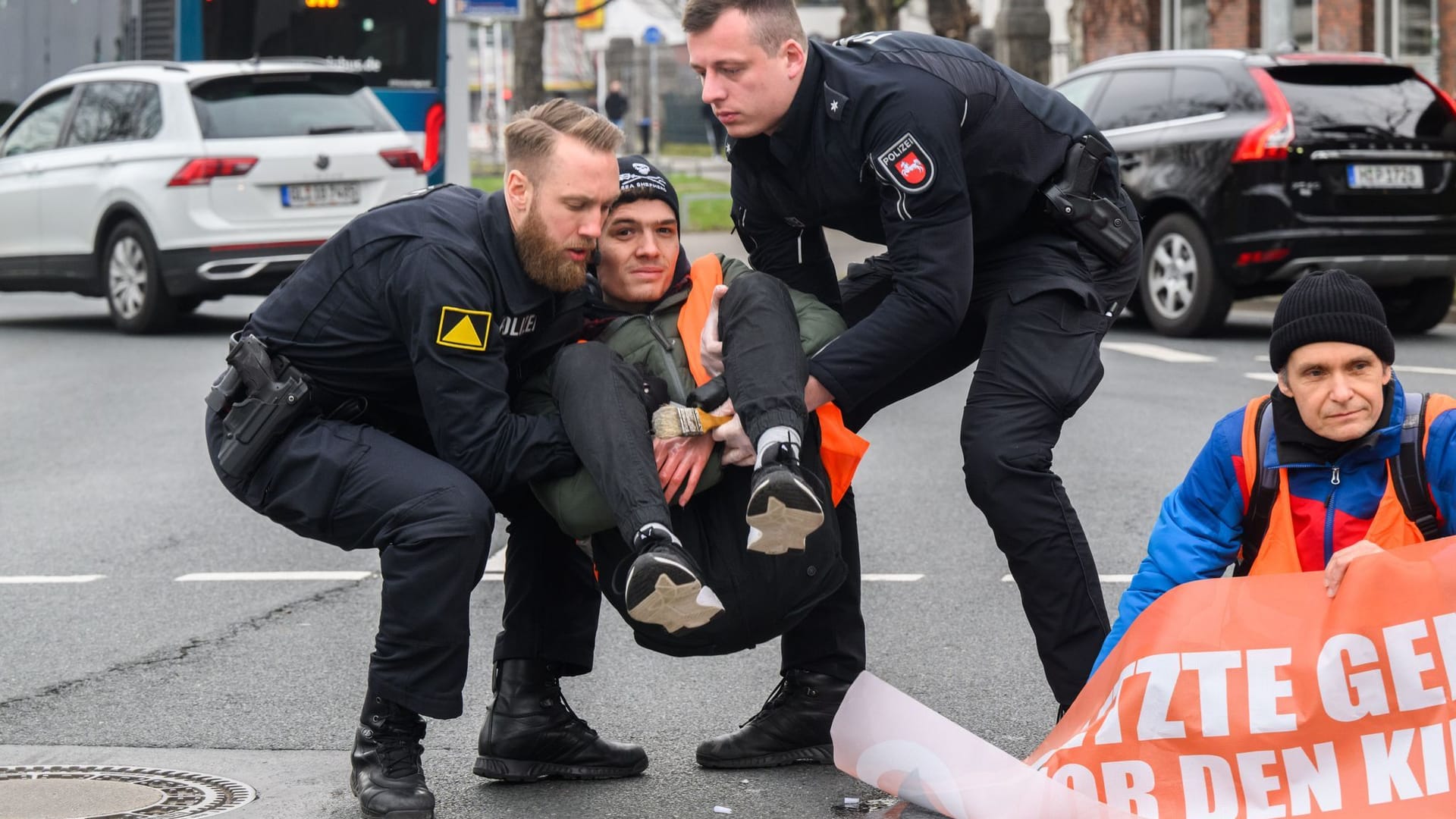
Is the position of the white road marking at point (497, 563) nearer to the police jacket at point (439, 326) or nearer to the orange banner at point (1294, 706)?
the police jacket at point (439, 326)

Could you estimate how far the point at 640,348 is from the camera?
166 inches

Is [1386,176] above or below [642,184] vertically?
above

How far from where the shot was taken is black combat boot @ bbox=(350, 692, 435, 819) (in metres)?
3.96

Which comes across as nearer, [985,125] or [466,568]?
[466,568]

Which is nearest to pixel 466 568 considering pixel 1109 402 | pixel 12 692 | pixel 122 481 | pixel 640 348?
pixel 640 348

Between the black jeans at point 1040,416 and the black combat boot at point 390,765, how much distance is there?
1151 mm

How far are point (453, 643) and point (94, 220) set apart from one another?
10.9 meters

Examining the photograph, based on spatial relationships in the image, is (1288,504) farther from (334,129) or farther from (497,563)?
(334,129)

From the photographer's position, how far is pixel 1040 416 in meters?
4.15

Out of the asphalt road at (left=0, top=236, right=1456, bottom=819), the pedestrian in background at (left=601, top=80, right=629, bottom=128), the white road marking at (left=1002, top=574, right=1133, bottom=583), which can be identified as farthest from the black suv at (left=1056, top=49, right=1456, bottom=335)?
the pedestrian in background at (left=601, top=80, right=629, bottom=128)

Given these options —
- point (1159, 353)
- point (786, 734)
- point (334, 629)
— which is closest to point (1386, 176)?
point (1159, 353)

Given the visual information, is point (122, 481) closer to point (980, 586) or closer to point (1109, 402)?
point (980, 586)

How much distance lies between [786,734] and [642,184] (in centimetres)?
127

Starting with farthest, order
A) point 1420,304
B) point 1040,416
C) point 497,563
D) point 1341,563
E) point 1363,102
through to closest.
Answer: point 1420,304, point 1363,102, point 497,563, point 1040,416, point 1341,563
